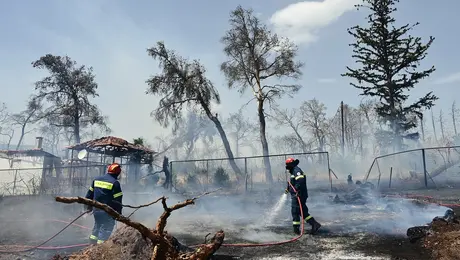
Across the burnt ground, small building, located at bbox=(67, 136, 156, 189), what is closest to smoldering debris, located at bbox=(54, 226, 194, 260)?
the burnt ground

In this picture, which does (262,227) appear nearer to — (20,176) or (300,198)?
(300,198)

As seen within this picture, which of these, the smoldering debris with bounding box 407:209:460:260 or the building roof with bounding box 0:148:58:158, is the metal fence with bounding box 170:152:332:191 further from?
the smoldering debris with bounding box 407:209:460:260

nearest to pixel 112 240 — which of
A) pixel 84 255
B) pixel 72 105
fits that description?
pixel 84 255

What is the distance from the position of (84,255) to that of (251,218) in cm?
651

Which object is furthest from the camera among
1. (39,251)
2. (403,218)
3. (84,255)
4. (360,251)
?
(403,218)

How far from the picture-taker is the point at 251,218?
10.4 m

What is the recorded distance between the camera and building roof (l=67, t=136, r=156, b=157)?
1620 cm

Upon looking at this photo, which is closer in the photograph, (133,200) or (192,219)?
(192,219)

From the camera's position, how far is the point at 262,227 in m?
8.61

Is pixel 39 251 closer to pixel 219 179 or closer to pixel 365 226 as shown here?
pixel 365 226

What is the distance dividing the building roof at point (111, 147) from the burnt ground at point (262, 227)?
11.7 ft

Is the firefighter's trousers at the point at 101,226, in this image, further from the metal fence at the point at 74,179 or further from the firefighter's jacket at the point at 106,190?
the metal fence at the point at 74,179

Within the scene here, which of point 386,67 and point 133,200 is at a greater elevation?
point 386,67

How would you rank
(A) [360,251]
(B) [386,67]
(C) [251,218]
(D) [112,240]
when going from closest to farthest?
(D) [112,240], (A) [360,251], (C) [251,218], (B) [386,67]
